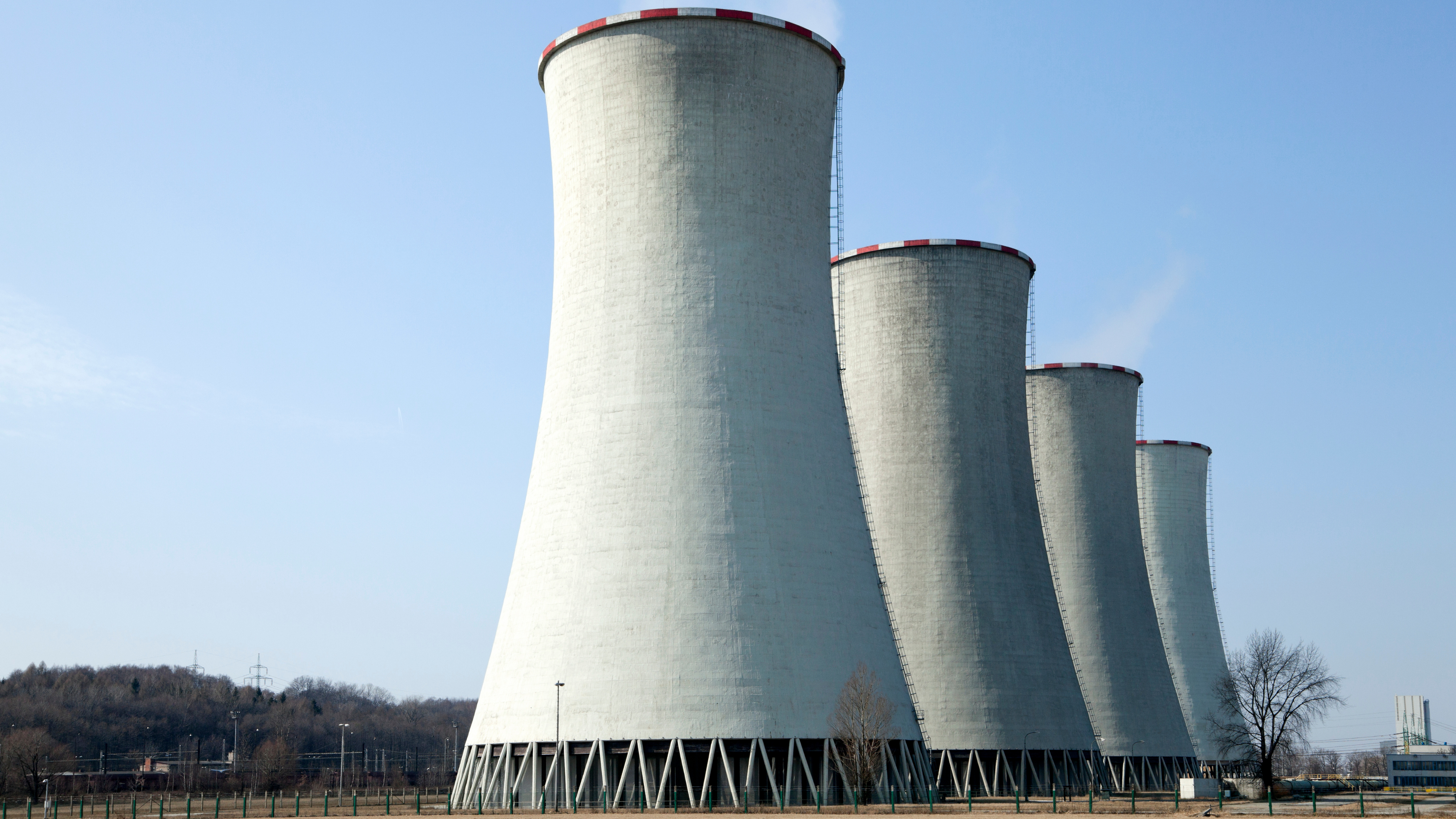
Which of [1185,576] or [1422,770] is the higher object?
[1185,576]

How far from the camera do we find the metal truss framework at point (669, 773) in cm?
2606

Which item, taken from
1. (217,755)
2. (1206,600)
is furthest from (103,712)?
(1206,600)

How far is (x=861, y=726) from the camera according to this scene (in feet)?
88.8

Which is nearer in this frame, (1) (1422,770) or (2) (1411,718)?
(1) (1422,770)

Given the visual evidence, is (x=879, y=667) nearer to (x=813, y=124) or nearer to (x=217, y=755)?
(x=813, y=124)

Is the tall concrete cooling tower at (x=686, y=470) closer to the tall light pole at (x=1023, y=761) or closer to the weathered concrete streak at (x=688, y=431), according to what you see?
the weathered concrete streak at (x=688, y=431)

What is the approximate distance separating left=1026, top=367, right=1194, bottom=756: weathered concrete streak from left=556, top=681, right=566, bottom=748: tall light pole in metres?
24.4

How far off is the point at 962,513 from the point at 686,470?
13.8 metres

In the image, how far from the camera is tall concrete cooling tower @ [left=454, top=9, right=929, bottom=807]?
26203 millimetres

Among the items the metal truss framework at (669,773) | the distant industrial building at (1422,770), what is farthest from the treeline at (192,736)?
the distant industrial building at (1422,770)

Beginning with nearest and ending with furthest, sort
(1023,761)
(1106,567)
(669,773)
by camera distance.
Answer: (669,773), (1023,761), (1106,567)

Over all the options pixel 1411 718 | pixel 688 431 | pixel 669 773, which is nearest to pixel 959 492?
pixel 688 431

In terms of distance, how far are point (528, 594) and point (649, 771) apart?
4.41 metres

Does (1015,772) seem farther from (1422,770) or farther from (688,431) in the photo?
(1422,770)
